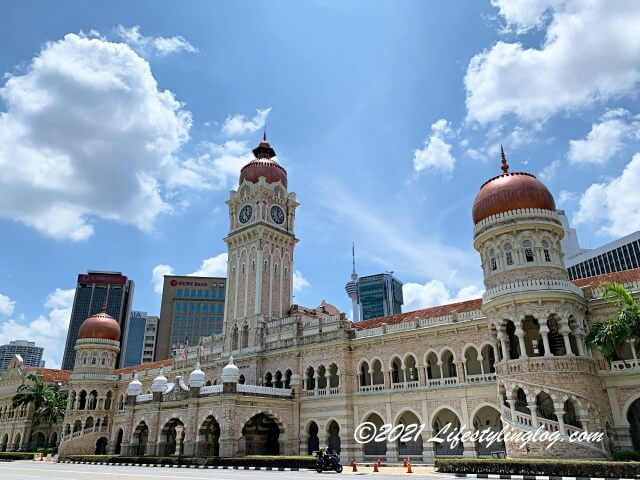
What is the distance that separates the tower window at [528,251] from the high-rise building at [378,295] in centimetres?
13491

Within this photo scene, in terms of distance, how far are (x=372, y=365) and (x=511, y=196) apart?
1465cm

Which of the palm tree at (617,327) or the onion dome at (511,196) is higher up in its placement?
the onion dome at (511,196)

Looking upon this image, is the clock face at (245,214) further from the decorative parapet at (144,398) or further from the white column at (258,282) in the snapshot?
the decorative parapet at (144,398)

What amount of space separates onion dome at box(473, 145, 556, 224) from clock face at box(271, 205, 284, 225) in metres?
22.2

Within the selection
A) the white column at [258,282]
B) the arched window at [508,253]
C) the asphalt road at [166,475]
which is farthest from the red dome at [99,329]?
the arched window at [508,253]

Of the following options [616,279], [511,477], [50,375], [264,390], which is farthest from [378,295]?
[511,477]

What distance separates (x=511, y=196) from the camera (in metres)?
25.5

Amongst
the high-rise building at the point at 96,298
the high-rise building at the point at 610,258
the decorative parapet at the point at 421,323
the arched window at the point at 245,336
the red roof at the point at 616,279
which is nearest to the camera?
the red roof at the point at 616,279

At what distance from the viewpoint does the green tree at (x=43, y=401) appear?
173 feet

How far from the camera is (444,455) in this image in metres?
28.7

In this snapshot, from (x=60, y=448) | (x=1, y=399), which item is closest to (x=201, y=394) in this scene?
(x=60, y=448)

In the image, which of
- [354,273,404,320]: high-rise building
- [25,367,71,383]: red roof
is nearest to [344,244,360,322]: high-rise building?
[354,273,404,320]: high-rise building

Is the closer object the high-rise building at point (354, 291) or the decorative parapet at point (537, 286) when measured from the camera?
the decorative parapet at point (537, 286)

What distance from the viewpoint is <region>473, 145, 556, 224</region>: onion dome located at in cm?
2530
